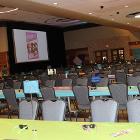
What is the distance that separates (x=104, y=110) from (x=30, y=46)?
20.0 m

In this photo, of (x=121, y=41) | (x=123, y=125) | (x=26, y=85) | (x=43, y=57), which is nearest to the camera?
(x=123, y=125)

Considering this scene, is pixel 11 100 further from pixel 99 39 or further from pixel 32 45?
pixel 99 39

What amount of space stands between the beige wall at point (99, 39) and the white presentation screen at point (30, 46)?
4.92 metres

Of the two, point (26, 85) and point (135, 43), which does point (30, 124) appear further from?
point (135, 43)

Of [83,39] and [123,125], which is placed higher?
[83,39]

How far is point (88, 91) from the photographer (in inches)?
316

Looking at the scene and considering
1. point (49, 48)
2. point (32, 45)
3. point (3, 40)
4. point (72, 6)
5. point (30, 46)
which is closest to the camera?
point (72, 6)

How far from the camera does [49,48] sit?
94.0ft

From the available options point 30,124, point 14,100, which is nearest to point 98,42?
point 14,100

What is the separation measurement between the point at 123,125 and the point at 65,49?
27893 millimetres

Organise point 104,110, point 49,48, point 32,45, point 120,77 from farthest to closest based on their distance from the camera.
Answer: point 49,48 → point 32,45 → point 120,77 → point 104,110

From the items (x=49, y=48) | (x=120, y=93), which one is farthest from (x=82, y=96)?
(x=49, y=48)

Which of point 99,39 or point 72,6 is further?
point 99,39

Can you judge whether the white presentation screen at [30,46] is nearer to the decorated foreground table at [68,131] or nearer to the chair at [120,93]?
the chair at [120,93]
